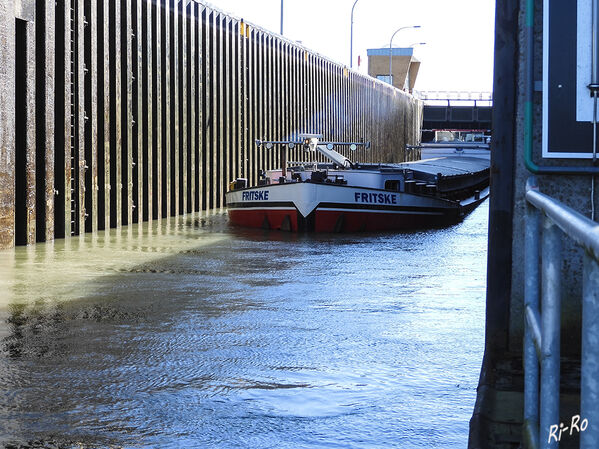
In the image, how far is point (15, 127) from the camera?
16.5 metres

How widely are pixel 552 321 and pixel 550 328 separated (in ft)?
0.10

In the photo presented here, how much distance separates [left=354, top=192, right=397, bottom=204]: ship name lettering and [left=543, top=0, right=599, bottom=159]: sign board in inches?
652

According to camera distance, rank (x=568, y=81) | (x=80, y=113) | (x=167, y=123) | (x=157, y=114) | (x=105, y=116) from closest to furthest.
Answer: (x=568, y=81)
(x=80, y=113)
(x=105, y=116)
(x=157, y=114)
(x=167, y=123)

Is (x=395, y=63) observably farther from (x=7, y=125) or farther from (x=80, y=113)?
(x=7, y=125)

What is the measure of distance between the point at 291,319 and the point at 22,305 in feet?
9.36

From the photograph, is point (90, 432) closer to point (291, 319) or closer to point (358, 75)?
point (291, 319)

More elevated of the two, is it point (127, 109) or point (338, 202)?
point (127, 109)

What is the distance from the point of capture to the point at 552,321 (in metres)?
2.66

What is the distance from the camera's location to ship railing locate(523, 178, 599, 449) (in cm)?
191

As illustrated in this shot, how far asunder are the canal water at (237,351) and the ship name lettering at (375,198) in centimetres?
665

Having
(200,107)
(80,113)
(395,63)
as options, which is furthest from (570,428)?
(395,63)

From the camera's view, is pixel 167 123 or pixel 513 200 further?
pixel 167 123

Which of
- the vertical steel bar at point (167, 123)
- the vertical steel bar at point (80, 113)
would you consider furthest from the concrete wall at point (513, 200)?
the vertical steel bar at point (167, 123)

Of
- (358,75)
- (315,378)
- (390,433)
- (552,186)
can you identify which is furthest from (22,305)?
(358,75)
